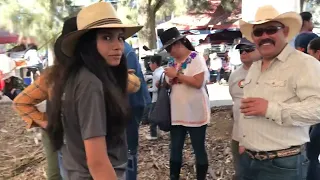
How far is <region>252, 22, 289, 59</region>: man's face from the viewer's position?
2447mm

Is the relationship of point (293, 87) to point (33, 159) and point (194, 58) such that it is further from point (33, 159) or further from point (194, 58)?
point (33, 159)

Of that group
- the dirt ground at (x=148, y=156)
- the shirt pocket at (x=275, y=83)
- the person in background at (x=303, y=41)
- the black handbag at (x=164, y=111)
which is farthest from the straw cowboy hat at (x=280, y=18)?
the dirt ground at (x=148, y=156)

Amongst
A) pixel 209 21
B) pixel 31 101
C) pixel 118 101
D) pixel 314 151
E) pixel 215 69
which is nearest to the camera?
pixel 118 101

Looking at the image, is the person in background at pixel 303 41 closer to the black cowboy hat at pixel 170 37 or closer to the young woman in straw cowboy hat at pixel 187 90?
the young woman in straw cowboy hat at pixel 187 90

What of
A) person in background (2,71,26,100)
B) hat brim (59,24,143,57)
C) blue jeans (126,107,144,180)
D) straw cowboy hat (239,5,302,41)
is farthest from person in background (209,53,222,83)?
hat brim (59,24,143,57)

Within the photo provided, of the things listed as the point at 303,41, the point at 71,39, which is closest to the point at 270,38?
the point at 71,39

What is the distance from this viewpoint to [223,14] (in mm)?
23312

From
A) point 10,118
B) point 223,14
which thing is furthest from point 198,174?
point 223,14

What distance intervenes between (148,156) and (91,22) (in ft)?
11.8

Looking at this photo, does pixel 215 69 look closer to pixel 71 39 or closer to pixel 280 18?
pixel 280 18

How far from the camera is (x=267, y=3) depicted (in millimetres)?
4293

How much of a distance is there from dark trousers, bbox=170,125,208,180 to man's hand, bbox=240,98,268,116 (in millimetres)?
1617

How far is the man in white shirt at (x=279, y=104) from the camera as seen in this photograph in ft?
7.52

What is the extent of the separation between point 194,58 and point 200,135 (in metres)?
0.70
